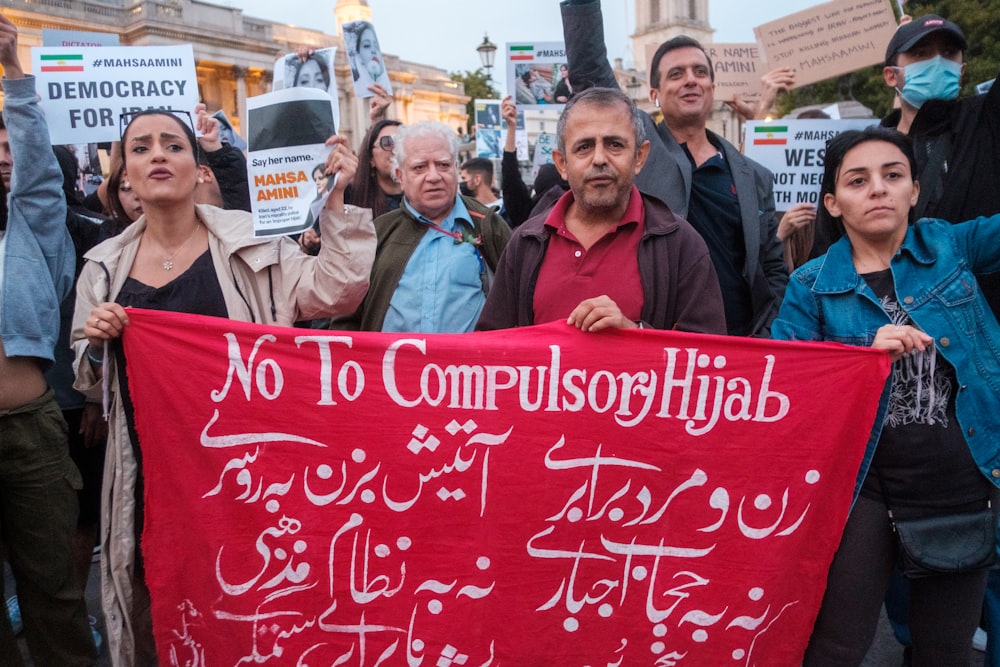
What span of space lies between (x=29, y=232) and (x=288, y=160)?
111cm

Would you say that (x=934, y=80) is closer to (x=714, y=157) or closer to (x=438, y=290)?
(x=714, y=157)

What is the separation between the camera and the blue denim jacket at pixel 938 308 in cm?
237

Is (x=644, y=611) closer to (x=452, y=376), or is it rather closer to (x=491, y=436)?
(x=491, y=436)

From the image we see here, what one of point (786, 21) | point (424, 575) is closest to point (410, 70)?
point (786, 21)

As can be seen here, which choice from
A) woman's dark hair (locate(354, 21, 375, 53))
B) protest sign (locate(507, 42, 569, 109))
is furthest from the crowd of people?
protest sign (locate(507, 42, 569, 109))

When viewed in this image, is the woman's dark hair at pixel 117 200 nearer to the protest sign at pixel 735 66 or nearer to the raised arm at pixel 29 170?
the raised arm at pixel 29 170

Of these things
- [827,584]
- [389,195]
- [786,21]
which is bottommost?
[827,584]

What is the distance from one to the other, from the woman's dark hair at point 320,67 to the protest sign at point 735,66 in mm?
2984

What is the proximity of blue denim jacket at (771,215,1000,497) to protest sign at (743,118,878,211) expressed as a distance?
1999 millimetres

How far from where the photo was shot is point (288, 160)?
2.70 metres

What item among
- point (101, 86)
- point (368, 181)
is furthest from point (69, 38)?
point (368, 181)

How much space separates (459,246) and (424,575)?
148 cm

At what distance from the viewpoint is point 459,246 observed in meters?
3.48

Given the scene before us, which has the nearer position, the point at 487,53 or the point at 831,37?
the point at 831,37
